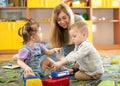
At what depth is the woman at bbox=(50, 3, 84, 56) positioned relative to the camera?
2.09 m

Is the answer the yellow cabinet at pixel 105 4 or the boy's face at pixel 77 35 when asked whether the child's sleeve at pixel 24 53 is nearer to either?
the boy's face at pixel 77 35

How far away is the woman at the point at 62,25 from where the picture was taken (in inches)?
82.2

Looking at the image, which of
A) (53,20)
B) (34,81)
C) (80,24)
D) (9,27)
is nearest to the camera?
(34,81)

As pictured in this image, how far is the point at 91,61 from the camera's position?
5.72 feet

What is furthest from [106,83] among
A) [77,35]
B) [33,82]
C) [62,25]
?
[62,25]

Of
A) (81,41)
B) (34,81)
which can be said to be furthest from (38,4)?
(34,81)

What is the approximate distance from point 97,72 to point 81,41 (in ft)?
0.82

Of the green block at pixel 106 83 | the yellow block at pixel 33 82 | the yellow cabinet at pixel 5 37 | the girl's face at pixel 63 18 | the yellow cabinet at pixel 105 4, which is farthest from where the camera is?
the yellow cabinet at pixel 105 4

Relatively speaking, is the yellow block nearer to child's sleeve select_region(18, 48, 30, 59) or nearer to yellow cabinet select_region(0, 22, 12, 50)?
child's sleeve select_region(18, 48, 30, 59)

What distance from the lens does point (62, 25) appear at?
2.13 m

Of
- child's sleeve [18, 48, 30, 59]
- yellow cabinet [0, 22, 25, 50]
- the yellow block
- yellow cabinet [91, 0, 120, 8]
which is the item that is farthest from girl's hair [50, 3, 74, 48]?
yellow cabinet [91, 0, 120, 8]

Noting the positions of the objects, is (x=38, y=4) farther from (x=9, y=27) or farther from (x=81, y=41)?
(x=81, y=41)

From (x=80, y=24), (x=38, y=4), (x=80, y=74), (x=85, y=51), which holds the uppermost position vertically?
(x=38, y=4)

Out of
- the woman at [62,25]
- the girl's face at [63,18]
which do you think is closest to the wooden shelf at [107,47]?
the woman at [62,25]
